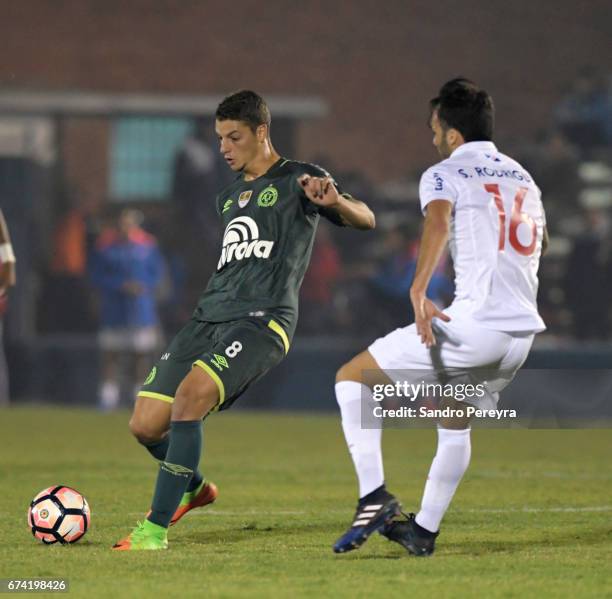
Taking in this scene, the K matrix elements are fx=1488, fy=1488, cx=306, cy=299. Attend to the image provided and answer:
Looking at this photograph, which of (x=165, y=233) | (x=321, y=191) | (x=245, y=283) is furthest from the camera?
(x=165, y=233)

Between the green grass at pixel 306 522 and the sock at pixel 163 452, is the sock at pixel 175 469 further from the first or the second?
the sock at pixel 163 452

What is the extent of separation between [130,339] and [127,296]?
1.71 feet

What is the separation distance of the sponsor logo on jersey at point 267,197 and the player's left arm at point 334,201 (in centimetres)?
22

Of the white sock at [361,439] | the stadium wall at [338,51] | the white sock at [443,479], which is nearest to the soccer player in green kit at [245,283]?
the white sock at [361,439]

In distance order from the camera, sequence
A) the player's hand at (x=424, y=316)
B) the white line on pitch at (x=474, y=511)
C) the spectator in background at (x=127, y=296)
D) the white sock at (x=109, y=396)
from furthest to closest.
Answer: the spectator in background at (x=127, y=296) < the white sock at (x=109, y=396) < the white line on pitch at (x=474, y=511) < the player's hand at (x=424, y=316)

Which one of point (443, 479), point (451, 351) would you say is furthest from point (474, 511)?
point (451, 351)

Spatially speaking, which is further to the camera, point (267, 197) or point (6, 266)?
point (6, 266)

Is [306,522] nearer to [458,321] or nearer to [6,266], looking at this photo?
[458,321]

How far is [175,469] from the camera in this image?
6.21 metres

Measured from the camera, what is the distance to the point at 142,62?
26.8 m

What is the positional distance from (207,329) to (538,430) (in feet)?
30.5

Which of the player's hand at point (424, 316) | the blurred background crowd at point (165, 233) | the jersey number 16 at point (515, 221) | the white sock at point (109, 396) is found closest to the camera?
the player's hand at point (424, 316)

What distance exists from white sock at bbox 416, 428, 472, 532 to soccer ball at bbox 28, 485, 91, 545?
58.8 inches

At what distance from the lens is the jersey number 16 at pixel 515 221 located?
5918mm
